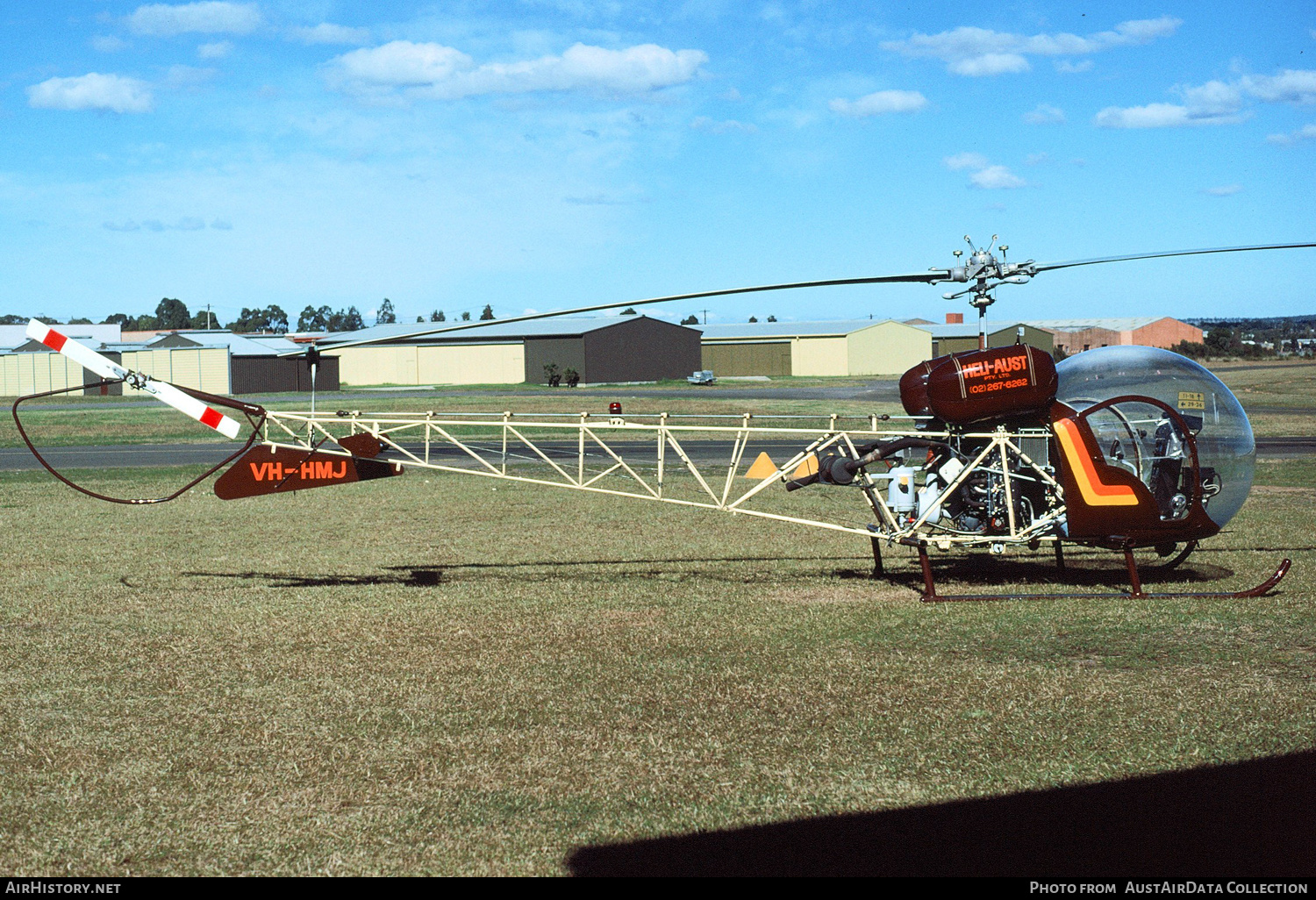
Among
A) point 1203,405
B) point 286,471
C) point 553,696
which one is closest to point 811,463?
point 1203,405

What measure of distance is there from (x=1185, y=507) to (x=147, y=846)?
10417 mm

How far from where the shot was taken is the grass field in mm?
6293

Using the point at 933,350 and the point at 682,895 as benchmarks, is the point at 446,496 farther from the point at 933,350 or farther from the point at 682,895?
the point at 933,350

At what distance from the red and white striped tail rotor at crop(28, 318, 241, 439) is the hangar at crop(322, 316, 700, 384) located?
70712 mm

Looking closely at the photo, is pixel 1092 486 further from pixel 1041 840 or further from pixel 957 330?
pixel 957 330

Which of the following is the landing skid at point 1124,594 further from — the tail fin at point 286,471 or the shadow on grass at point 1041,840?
the tail fin at point 286,471

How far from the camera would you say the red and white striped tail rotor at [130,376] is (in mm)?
10797

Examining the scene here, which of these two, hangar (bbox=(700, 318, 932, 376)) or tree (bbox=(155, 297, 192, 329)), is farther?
tree (bbox=(155, 297, 192, 329))

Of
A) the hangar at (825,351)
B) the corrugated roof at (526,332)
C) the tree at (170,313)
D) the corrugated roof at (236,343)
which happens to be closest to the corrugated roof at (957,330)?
the hangar at (825,351)

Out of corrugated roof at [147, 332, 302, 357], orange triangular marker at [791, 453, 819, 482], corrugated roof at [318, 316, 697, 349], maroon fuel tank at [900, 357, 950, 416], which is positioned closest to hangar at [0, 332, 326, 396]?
corrugated roof at [147, 332, 302, 357]

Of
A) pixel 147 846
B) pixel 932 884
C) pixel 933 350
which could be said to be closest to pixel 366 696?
pixel 147 846

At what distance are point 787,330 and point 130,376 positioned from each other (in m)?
100

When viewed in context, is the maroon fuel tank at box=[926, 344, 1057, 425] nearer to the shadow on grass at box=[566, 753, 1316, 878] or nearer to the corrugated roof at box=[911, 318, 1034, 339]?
the shadow on grass at box=[566, 753, 1316, 878]

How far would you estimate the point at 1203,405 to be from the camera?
11617mm
